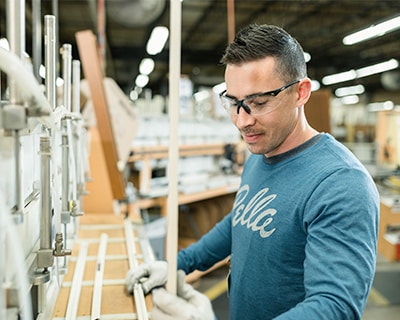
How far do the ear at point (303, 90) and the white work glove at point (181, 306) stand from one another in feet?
1.85

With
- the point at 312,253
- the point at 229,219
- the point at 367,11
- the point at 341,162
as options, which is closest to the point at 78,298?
the point at 229,219

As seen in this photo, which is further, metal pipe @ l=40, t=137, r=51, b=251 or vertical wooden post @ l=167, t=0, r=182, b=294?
metal pipe @ l=40, t=137, r=51, b=251

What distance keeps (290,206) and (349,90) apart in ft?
49.7

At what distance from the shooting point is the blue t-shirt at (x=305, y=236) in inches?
34.4

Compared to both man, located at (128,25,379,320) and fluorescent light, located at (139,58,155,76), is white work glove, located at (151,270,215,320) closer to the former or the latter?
man, located at (128,25,379,320)

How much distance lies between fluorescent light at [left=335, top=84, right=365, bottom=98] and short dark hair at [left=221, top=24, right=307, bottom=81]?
14.0 meters

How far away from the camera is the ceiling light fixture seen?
984cm

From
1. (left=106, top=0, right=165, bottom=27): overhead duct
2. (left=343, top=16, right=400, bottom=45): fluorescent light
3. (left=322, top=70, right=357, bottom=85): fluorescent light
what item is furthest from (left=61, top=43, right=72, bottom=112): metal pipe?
(left=322, top=70, right=357, bottom=85): fluorescent light

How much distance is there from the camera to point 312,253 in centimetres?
92

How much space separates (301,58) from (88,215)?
5.40 feet

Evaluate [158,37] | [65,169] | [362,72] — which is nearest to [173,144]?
[65,169]

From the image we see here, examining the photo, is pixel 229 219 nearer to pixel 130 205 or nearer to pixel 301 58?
pixel 301 58

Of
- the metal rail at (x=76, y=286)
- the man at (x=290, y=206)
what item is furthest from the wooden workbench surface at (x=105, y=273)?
the man at (x=290, y=206)

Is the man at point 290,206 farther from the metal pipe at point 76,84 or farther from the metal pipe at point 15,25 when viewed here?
→ the metal pipe at point 76,84
